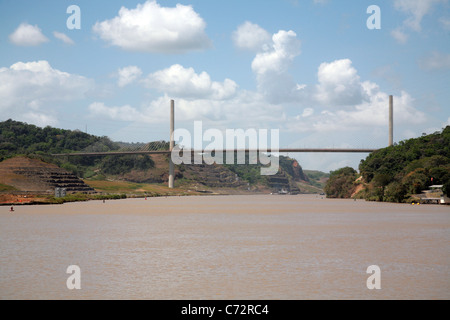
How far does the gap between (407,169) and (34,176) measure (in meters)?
68.4

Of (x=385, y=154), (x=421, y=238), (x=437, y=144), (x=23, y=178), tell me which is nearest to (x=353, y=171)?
(x=385, y=154)

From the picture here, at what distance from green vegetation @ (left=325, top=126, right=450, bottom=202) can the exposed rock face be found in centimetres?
5994

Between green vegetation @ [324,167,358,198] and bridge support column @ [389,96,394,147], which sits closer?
green vegetation @ [324,167,358,198]

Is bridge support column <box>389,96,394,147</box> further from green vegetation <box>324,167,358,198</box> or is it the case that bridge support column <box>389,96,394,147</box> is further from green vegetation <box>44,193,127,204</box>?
green vegetation <box>44,193,127,204</box>

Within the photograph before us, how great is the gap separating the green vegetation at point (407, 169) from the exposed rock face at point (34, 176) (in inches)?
2360

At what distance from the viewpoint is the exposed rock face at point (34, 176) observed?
91.9 m

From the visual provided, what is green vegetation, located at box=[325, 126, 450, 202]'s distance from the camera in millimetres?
78188

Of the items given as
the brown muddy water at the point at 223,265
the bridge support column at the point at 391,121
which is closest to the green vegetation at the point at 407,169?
the bridge support column at the point at 391,121

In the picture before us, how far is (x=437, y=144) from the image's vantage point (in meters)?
96.9

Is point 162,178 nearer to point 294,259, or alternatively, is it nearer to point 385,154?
point 385,154

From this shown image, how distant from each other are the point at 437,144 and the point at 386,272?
296ft

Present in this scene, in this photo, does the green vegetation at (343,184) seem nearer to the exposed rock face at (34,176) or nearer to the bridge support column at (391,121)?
the bridge support column at (391,121)

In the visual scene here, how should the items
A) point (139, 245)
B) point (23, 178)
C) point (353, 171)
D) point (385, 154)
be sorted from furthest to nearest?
point (353, 171)
point (385, 154)
point (23, 178)
point (139, 245)

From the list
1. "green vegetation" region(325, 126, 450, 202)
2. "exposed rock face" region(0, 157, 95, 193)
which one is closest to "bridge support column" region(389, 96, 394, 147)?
"green vegetation" region(325, 126, 450, 202)
